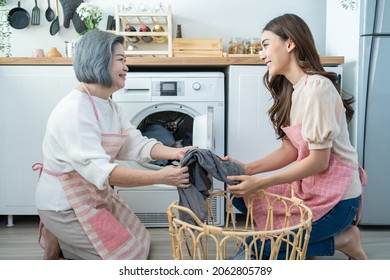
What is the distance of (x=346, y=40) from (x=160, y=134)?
119 cm

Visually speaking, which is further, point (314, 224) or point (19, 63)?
point (19, 63)

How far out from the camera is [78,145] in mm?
1555

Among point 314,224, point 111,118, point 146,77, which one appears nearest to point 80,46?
point 111,118

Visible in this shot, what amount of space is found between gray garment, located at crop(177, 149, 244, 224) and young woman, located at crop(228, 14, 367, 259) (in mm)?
57

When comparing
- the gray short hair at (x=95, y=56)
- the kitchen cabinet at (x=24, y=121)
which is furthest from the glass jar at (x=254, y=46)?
the gray short hair at (x=95, y=56)

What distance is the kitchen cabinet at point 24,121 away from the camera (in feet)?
7.79

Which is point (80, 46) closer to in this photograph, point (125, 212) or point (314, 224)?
point (125, 212)

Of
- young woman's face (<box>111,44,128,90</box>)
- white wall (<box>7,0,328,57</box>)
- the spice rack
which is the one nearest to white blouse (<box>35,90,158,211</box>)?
young woman's face (<box>111,44,128,90</box>)

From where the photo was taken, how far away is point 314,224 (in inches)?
59.6

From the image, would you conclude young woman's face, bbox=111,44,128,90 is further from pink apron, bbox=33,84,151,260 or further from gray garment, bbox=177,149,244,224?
gray garment, bbox=177,149,244,224

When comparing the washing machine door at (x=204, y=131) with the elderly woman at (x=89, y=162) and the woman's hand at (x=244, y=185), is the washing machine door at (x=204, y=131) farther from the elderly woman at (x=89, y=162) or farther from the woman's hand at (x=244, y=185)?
the woman's hand at (x=244, y=185)

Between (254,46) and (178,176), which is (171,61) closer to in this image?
(254,46)
